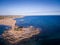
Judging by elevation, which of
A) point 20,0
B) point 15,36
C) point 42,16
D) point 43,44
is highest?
point 20,0

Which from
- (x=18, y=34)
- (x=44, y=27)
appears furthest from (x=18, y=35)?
(x=44, y=27)

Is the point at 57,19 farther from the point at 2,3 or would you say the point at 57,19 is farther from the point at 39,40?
the point at 2,3

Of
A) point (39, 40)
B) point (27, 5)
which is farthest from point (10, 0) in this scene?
point (39, 40)

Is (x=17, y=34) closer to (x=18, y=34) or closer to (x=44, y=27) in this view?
(x=18, y=34)

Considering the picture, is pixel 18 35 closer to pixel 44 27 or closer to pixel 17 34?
pixel 17 34

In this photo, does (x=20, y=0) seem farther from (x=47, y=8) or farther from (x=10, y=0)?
(x=47, y=8)

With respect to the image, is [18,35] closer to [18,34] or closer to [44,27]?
[18,34]

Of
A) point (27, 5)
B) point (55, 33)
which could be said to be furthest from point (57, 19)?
point (27, 5)

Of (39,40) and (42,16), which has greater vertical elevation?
(42,16)
